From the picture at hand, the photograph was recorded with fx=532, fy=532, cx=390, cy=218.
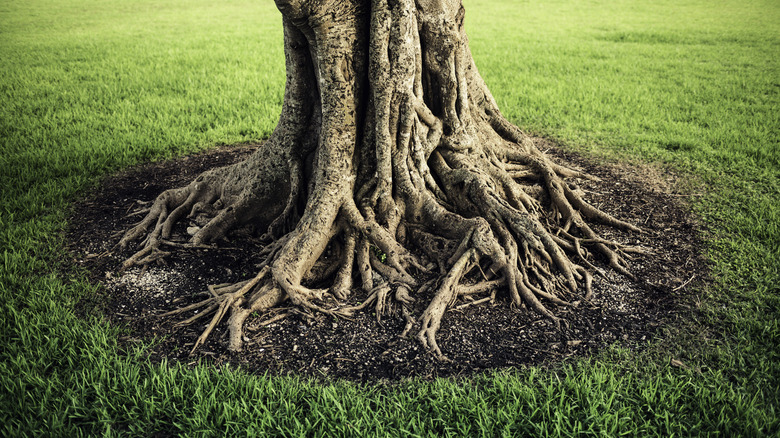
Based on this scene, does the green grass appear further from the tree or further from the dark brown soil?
the tree

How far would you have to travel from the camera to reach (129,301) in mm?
4758

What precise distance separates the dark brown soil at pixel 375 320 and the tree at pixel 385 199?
0.42 ft

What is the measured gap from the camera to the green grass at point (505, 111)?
3461 mm

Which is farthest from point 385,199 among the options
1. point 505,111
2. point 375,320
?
point 505,111

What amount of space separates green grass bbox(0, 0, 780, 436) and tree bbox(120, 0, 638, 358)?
0.72m

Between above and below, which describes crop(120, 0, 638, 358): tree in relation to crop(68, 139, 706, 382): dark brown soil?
above

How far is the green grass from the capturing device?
11.4 ft

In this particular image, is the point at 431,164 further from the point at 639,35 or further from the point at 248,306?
the point at 639,35

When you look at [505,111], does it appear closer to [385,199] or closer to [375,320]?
[385,199]

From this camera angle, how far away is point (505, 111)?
9.84 meters

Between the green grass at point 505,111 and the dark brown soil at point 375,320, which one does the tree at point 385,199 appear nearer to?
the dark brown soil at point 375,320

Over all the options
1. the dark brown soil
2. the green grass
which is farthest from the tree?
the green grass

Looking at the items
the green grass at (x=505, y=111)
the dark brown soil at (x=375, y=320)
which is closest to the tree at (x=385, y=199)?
the dark brown soil at (x=375, y=320)

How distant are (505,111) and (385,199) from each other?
216 inches
